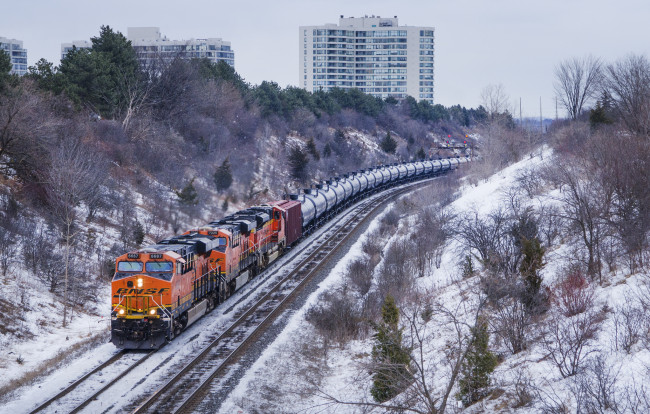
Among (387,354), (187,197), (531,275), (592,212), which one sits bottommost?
(387,354)

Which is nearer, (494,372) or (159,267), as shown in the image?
(494,372)

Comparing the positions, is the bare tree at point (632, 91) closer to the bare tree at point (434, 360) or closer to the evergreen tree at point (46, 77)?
the bare tree at point (434, 360)

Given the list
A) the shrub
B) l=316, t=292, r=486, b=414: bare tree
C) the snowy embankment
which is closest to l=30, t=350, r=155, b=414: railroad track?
the snowy embankment

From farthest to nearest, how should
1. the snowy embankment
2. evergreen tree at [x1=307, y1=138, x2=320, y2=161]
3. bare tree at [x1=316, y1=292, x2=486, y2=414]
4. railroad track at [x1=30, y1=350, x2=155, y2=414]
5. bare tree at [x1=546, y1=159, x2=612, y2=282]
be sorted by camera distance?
evergreen tree at [x1=307, y1=138, x2=320, y2=161] < bare tree at [x1=546, y1=159, x2=612, y2=282] < railroad track at [x1=30, y1=350, x2=155, y2=414] < bare tree at [x1=316, y1=292, x2=486, y2=414] < the snowy embankment

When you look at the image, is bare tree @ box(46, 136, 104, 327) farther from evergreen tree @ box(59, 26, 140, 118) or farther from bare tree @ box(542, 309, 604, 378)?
bare tree @ box(542, 309, 604, 378)

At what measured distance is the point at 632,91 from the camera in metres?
43.3

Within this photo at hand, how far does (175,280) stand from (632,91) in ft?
111

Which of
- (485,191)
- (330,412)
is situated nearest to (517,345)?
(330,412)

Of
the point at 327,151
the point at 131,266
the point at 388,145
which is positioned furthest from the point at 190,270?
the point at 388,145

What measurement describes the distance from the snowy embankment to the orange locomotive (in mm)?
3526

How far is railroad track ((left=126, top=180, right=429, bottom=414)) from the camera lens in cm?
1748

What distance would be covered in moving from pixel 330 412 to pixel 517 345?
5228 mm

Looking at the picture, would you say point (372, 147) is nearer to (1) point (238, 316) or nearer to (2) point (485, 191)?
(2) point (485, 191)

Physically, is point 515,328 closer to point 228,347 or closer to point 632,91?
point 228,347
